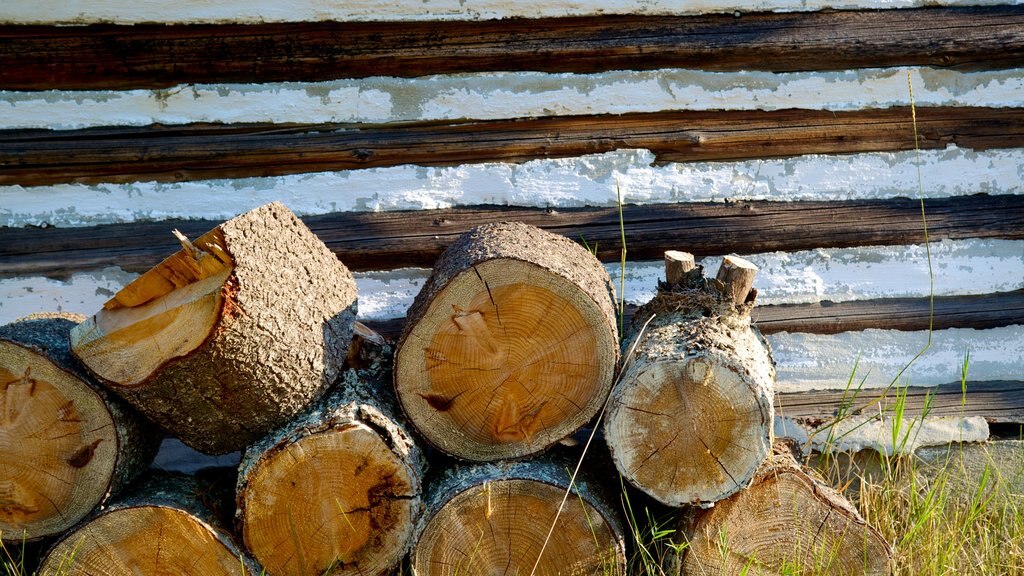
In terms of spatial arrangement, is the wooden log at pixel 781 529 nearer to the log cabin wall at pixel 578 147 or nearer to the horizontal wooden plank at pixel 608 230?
the log cabin wall at pixel 578 147

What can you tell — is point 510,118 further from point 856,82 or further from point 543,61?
point 856,82

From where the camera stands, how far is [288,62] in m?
2.75

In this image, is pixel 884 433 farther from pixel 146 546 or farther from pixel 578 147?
pixel 146 546

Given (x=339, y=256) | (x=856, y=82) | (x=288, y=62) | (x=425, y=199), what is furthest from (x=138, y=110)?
(x=856, y=82)

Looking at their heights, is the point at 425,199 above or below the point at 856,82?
below

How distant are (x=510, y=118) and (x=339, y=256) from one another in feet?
2.46

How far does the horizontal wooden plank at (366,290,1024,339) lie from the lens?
303 centimetres

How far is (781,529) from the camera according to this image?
221 centimetres

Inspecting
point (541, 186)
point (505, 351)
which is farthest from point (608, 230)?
point (505, 351)

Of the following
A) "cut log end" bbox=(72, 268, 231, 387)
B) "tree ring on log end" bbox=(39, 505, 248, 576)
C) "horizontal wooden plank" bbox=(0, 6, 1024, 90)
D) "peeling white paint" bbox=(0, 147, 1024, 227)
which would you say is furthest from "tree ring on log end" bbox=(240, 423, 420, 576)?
"horizontal wooden plank" bbox=(0, 6, 1024, 90)

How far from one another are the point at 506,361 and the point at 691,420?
480 millimetres

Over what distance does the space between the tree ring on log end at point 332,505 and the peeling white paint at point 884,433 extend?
4.84 ft

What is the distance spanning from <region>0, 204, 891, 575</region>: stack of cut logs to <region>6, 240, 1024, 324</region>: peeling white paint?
0.65 metres

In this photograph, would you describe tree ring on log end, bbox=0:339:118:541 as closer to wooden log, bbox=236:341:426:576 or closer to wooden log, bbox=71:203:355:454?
Answer: wooden log, bbox=71:203:355:454
